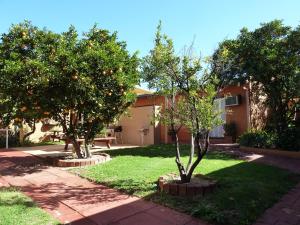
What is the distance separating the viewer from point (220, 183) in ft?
20.8

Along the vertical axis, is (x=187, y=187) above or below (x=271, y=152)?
below

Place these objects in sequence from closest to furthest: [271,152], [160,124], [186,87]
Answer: [186,87], [271,152], [160,124]

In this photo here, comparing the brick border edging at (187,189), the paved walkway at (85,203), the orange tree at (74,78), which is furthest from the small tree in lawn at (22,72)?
the brick border edging at (187,189)

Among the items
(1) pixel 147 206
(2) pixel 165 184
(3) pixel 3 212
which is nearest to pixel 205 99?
(2) pixel 165 184

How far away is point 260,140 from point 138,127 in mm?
7615

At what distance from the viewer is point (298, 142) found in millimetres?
10797

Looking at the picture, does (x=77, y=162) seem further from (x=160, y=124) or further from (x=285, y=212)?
(x=285, y=212)

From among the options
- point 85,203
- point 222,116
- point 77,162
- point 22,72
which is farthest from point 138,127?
point 85,203

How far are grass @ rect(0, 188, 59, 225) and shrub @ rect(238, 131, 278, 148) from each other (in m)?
9.20

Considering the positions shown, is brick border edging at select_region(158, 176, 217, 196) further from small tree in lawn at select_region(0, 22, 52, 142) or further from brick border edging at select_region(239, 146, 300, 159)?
brick border edging at select_region(239, 146, 300, 159)

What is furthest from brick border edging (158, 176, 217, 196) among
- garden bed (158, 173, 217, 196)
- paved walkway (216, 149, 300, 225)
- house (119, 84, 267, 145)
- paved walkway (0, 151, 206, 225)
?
house (119, 84, 267, 145)

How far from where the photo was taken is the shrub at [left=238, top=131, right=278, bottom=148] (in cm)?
1173

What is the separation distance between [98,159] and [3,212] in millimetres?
4763

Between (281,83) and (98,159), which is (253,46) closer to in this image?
(281,83)
